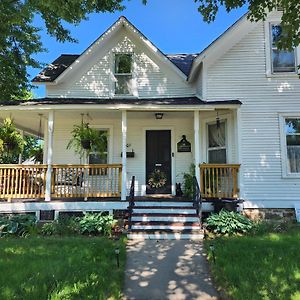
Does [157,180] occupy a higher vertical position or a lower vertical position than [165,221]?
higher

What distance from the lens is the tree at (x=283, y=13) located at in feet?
19.3

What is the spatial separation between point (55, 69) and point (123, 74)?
310 cm

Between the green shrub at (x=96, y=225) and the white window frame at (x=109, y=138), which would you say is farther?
the white window frame at (x=109, y=138)

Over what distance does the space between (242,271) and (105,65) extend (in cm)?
962

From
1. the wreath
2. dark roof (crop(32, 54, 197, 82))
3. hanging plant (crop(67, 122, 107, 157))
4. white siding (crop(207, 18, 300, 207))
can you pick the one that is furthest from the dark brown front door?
dark roof (crop(32, 54, 197, 82))

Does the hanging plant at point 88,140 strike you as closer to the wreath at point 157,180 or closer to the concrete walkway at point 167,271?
the wreath at point 157,180

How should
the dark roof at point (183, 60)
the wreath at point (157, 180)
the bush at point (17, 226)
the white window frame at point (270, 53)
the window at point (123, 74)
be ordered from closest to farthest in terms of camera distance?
the bush at point (17, 226) → the white window frame at point (270, 53) → the wreath at point (157, 180) → the window at point (123, 74) → the dark roof at point (183, 60)

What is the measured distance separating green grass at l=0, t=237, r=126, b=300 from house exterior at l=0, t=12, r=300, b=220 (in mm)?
2697

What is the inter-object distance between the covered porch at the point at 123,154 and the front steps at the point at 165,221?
963 millimetres

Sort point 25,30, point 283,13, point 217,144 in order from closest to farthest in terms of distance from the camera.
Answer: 1. point 283,13
2. point 217,144
3. point 25,30

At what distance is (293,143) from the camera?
10.5 meters

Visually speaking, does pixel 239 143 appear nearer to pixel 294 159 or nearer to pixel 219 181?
pixel 219 181

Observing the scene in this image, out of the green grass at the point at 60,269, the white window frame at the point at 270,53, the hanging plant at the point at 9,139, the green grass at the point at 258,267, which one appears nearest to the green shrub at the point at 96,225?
the green grass at the point at 60,269

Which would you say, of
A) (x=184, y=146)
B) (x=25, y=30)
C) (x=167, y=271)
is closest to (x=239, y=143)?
(x=184, y=146)
